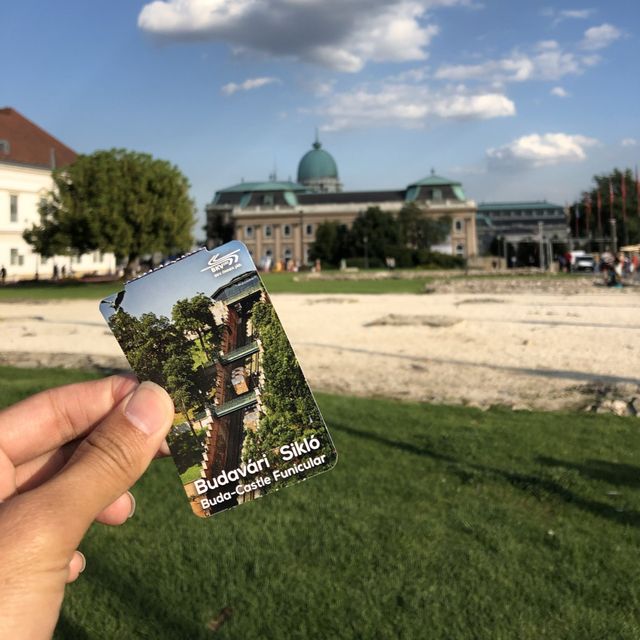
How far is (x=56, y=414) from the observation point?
5.78ft

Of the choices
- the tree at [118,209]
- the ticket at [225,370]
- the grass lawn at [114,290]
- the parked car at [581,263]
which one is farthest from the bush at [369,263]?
the ticket at [225,370]

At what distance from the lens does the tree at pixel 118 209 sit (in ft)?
121

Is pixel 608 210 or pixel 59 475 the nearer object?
pixel 59 475

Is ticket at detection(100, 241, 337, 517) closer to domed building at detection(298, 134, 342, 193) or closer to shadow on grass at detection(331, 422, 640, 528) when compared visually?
shadow on grass at detection(331, 422, 640, 528)

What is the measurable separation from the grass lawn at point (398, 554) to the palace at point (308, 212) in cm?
9763

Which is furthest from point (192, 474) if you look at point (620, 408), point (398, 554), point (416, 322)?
point (416, 322)

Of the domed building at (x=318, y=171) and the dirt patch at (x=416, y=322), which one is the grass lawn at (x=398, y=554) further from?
the domed building at (x=318, y=171)

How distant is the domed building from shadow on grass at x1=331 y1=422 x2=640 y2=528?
116 metres

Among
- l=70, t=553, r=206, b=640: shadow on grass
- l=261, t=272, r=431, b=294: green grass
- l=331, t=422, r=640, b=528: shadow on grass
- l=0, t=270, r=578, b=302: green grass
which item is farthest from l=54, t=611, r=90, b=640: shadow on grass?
l=261, t=272, r=431, b=294: green grass

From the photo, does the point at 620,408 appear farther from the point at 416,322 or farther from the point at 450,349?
the point at 416,322

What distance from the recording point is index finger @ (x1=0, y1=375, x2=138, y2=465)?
5.69 ft

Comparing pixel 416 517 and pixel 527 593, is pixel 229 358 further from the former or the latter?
pixel 416 517

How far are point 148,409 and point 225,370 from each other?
0.20 metres

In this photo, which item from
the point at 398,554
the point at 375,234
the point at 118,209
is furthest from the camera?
the point at 375,234
